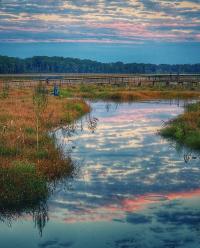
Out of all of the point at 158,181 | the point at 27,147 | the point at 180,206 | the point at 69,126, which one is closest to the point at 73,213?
the point at 180,206

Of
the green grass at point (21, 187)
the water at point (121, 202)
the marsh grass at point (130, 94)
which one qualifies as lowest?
the water at point (121, 202)

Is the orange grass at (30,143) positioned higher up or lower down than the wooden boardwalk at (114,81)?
lower down

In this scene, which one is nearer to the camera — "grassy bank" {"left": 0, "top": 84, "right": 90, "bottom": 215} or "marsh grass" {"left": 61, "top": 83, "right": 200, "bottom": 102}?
"grassy bank" {"left": 0, "top": 84, "right": 90, "bottom": 215}

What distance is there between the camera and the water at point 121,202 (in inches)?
527

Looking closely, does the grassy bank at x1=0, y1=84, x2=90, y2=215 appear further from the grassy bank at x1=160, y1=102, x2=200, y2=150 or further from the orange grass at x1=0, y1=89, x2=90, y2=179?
the grassy bank at x1=160, y1=102, x2=200, y2=150

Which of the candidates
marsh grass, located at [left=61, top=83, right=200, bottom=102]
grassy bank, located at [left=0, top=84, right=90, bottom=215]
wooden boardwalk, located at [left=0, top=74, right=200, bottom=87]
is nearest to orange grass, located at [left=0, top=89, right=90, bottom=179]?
grassy bank, located at [left=0, top=84, right=90, bottom=215]

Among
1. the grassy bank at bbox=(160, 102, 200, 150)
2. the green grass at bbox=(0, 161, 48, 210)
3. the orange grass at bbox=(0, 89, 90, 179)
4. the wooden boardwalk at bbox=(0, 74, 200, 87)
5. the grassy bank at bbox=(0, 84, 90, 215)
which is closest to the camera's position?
the green grass at bbox=(0, 161, 48, 210)

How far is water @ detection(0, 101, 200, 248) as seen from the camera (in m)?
13.4

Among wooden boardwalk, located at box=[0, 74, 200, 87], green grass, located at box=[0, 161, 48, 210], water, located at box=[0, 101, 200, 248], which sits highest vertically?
wooden boardwalk, located at box=[0, 74, 200, 87]

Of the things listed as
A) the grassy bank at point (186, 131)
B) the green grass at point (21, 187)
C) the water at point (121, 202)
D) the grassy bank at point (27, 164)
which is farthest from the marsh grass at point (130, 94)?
the green grass at point (21, 187)

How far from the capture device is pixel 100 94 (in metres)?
67.8

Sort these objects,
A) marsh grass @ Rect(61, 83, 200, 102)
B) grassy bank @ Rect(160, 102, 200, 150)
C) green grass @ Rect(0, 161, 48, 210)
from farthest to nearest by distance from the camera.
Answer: marsh grass @ Rect(61, 83, 200, 102) < grassy bank @ Rect(160, 102, 200, 150) < green grass @ Rect(0, 161, 48, 210)

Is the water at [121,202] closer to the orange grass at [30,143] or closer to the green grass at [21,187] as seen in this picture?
the green grass at [21,187]

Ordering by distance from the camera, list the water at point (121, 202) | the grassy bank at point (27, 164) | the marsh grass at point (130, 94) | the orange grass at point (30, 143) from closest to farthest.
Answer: the water at point (121, 202), the grassy bank at point (27, 164), the orange grass at point (30, 143), the marsh grass at point (130, 94)
